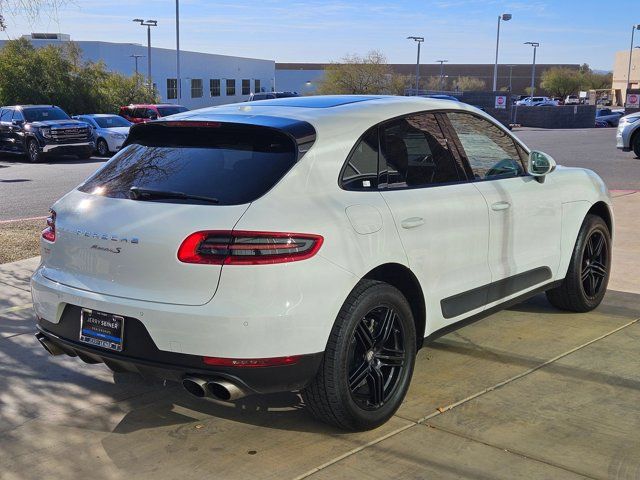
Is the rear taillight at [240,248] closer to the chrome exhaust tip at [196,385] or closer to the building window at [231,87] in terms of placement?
the chrome exhaust tip at [196,385]

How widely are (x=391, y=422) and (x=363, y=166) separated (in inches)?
57.0

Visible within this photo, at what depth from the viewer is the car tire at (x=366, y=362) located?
12.1 feet

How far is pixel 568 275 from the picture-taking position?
5.86 meters

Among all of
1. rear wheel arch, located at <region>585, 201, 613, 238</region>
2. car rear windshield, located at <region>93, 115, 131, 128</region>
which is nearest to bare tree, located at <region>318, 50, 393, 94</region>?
car rear windshield, located at <region>93, 115, 131, 128</region>

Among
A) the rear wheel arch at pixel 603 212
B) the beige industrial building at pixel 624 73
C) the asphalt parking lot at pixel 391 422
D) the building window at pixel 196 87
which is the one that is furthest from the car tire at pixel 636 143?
the beige industrial building at pixel 624 73

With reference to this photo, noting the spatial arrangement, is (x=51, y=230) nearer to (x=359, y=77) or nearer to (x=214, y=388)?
(x=214, y=388)

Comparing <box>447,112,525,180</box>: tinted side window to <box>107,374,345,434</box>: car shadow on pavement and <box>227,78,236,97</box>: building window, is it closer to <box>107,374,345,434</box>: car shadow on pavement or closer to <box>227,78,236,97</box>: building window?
<box>107,374,345,434</box>: car shadow on pavement

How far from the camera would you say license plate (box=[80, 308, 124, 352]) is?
366 centimetres

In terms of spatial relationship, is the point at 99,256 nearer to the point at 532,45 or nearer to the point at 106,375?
the point at 106,375

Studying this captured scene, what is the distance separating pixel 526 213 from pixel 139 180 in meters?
2.71

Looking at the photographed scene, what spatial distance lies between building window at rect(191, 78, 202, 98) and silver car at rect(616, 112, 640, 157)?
54243 mm

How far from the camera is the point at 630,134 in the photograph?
1962cm

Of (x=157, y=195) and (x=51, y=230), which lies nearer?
(x=157, y=195)

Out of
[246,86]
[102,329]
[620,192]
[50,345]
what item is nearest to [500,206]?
[102,329]
